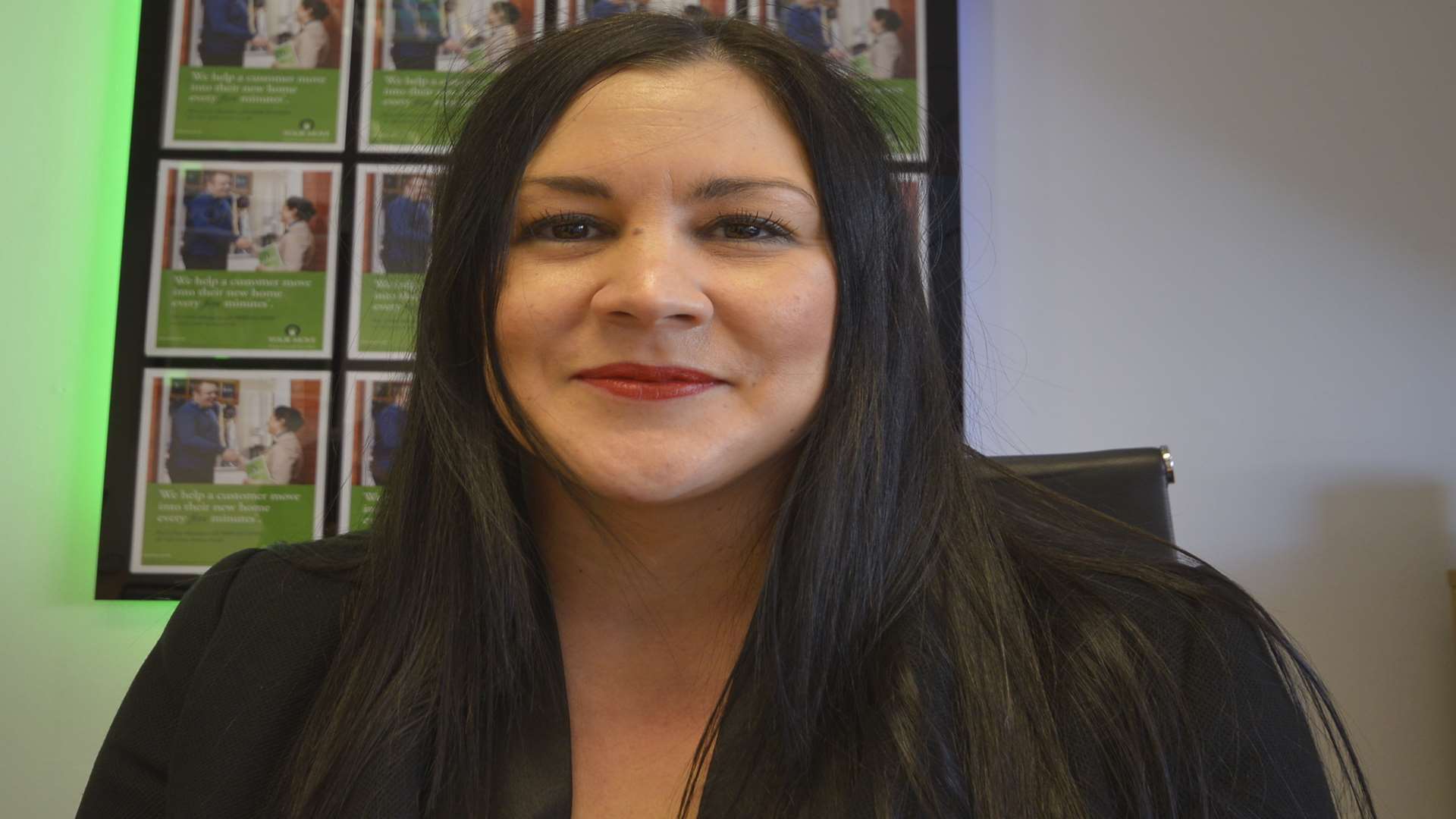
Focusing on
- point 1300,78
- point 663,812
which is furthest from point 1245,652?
point 1300,78

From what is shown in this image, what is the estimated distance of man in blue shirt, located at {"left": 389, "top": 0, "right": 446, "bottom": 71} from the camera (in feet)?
6.42

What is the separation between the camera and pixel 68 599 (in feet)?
6.10

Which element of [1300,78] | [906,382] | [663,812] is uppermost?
[1300,78]

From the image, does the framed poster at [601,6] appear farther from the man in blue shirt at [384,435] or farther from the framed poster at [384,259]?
the man in blue shirt at [384,435]

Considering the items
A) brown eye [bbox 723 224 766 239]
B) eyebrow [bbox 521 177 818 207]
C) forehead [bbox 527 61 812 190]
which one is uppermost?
forehead [bbox 527 61 812 190]

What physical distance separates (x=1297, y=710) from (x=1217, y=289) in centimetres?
124

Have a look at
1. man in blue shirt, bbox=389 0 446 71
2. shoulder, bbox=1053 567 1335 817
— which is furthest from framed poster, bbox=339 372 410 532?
shoulder, bbox=1053 567 1335 817

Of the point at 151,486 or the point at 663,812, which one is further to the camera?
the point at 151,486

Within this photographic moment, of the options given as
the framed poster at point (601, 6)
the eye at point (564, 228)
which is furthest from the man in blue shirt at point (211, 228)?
the eye at point (564, 228)

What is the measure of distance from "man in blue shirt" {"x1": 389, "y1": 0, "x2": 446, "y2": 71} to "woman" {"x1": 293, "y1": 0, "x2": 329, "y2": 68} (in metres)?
0.12

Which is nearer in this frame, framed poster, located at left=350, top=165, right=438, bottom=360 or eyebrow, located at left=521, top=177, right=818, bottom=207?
eyebrow, located at left=521, top=177, right=818, bottom=207

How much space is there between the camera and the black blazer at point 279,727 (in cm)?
79

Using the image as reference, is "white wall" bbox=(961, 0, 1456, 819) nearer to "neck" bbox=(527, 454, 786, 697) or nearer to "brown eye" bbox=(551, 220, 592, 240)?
"neck" bbox=(527, 454, 786, 697)

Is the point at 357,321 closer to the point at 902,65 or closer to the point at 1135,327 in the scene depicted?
the point at 902,65
